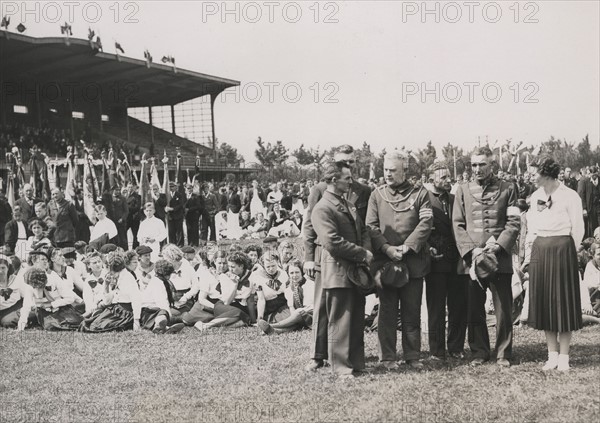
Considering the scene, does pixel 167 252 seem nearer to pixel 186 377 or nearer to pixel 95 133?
pixel 186 377

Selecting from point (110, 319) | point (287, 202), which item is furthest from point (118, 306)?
point (287, 202)

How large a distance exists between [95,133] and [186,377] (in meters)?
27.8

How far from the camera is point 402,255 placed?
6.55 m

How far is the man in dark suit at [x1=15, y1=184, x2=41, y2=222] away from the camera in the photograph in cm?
1733

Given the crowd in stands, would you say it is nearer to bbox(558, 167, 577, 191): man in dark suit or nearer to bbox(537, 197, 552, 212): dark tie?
bbox(537, 197, 552, 212): dark tie

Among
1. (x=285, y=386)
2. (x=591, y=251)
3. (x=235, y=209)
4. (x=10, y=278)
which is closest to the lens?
(x=285, y=386)

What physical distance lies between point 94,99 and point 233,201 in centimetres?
1387

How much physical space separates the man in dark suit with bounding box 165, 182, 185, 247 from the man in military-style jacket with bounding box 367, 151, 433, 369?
13.3 m

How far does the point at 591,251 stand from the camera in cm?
916

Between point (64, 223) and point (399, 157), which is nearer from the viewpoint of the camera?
point (399, 157)

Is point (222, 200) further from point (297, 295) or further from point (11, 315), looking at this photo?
point (297, 295)

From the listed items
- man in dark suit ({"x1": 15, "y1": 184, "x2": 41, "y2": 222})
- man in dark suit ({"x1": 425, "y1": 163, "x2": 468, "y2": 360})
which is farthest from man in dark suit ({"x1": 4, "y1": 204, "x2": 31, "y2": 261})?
man in dark suit ({"x1": 425, "y1": 163, "x2": 468, "y2": 360})

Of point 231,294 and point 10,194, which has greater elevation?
point 10,194

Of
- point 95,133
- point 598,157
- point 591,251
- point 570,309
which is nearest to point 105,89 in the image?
point 95,133
